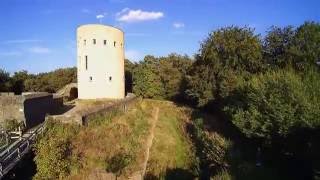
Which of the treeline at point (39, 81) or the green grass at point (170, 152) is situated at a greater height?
the treeline at point (39, 81)

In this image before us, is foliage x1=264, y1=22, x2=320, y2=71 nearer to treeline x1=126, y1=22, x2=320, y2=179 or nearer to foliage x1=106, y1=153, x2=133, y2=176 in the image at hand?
treeline x1=126, y1=22, x2=320, y2=179

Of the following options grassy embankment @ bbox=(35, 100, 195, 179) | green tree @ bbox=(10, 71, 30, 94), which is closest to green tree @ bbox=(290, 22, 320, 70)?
grassy embankment @ bbox=(35, 100, 195, 179)

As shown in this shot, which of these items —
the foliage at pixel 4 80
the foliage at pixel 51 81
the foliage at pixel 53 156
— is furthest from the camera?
the foliage at pixel 51 81

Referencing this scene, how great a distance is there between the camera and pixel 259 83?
2847 centimetres

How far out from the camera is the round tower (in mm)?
41844

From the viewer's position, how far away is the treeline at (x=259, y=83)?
23.2m

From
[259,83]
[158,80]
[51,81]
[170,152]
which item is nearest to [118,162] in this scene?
[170,152]

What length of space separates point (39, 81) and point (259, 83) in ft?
151

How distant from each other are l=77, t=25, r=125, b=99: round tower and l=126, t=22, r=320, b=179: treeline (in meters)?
9.00

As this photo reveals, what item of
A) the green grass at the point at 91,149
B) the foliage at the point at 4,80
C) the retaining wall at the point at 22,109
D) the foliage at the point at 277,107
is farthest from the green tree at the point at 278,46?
the foliage at the point at 4,80

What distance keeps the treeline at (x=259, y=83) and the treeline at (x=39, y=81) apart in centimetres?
1281

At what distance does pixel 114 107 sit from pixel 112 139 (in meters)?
7.81

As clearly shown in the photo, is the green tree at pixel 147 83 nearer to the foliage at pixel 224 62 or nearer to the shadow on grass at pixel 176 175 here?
the foliage at pixel 224 62

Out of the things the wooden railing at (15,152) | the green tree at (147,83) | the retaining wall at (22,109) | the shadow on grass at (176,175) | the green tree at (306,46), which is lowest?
the shadow on grass at (176,175)
